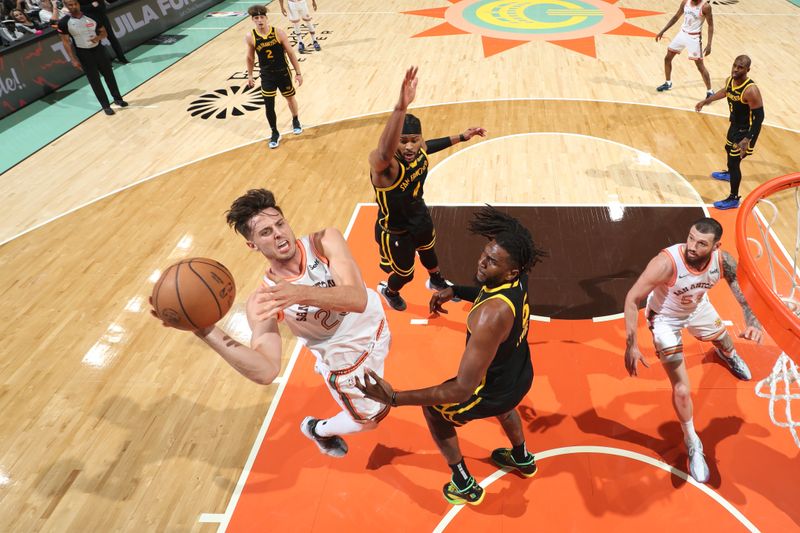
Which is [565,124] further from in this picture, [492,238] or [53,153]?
[53,153]

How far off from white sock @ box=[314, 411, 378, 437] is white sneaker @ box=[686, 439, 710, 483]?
2158mm

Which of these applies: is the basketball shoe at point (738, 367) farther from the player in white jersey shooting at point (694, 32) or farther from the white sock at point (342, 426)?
the player in white jersey shooting at point (694, 32)

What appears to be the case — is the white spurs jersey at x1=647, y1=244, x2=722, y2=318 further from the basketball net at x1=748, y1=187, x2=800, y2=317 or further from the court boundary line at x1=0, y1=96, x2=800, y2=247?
the court boundary line at x1=0, y1=96, x2=800, y2=247

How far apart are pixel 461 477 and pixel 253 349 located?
163cm

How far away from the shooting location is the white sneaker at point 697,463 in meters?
3.53

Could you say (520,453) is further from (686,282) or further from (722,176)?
(722,176)

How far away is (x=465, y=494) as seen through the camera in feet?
11.5

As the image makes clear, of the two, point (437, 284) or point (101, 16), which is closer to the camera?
point (437, 284)

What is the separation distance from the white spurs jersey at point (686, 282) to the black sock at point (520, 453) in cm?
144

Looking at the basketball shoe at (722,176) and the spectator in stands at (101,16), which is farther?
the spectator in stands at (101,16)

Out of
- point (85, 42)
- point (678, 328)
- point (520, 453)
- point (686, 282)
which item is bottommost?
point (520, 453)

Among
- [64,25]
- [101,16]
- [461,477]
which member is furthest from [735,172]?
[101,16]


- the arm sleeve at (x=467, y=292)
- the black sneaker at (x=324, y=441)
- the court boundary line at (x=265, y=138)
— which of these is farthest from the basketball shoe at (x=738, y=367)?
the court boundary line at (x=265, y=138)

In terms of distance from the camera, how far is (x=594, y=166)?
7.21 meters
